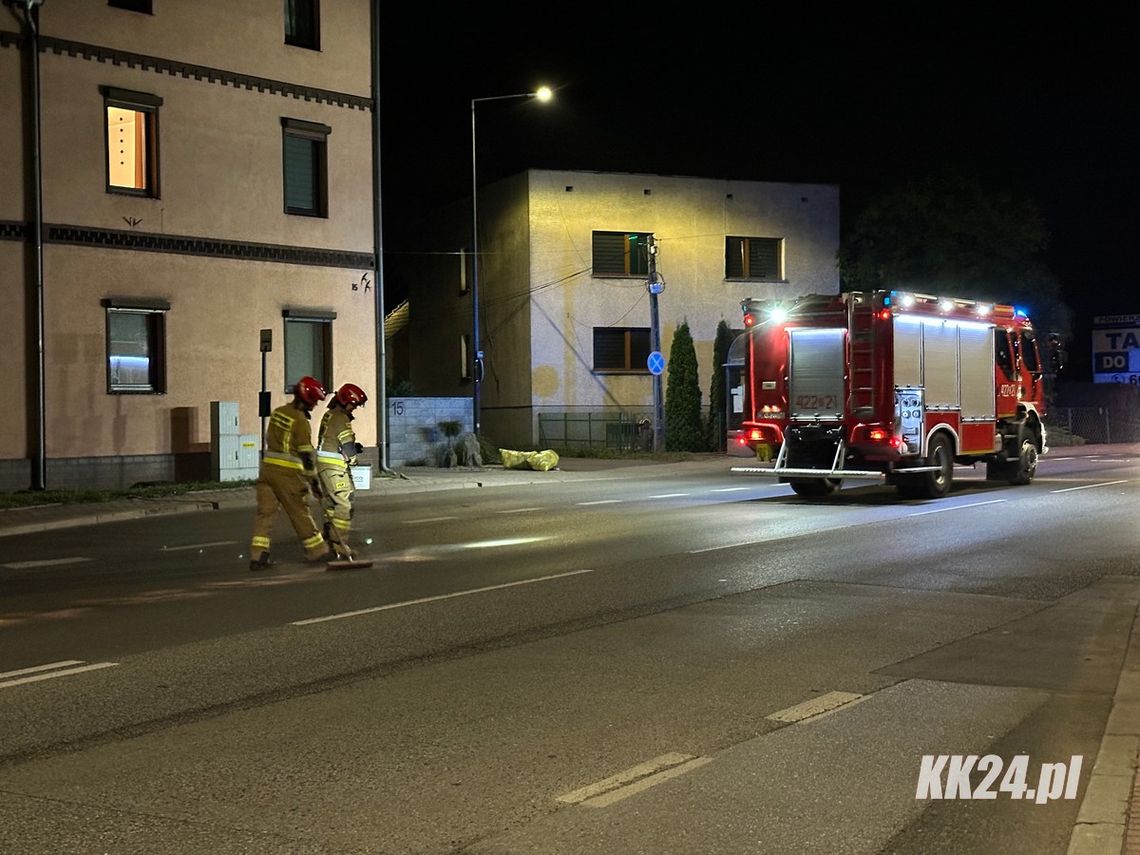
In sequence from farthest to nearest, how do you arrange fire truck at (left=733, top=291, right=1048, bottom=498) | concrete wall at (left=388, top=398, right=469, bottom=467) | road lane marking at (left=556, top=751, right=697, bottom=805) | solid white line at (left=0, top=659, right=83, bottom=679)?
1. concrete wall at (left=388, top=398, right=469, bottom=467)
2. fire truck at (left=733, top=291, right=1048, bottom=498)
3. solid white line at (left=0, top=659, right=83, bottom=679)
4. road lane marking at (left=556, top=751, right=697, bottom=805)

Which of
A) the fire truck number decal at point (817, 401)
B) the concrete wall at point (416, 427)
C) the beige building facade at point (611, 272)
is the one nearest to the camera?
the fire truck number decal at point (817, 401)

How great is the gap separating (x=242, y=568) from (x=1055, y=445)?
36.9 meters

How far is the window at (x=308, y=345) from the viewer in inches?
1074

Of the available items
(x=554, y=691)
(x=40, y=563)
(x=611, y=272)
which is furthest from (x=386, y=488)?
(x=611, y=272)

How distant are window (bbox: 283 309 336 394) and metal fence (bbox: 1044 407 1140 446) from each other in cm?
2869

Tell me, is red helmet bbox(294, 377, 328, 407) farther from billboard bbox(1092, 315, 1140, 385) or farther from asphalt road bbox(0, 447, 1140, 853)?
billboard bbox(1092, 315, 1140, 385)

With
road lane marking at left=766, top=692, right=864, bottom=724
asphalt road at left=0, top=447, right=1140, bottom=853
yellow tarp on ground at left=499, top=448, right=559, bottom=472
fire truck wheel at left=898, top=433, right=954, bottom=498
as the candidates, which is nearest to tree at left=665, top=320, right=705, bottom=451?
yellow tarp on ground at left=499, top=448, right=559, bottom=472

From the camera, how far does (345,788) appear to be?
223 inches

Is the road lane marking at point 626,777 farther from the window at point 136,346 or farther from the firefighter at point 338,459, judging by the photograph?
the window at point 136,346

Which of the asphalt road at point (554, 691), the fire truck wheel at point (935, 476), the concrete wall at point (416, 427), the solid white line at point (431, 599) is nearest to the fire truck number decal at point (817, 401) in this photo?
the fire truck wheel at point (935, 476)

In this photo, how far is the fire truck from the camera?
1956 centimetres

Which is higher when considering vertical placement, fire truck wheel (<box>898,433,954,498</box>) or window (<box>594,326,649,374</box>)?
window (<box>594,326,649,374</box>)

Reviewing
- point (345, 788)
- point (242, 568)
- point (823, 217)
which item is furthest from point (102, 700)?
point (823, 217)

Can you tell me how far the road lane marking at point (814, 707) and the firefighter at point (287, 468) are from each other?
21.7 feet
